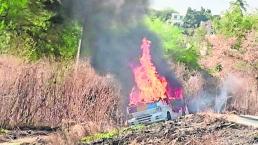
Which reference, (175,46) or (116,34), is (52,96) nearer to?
(116,34)

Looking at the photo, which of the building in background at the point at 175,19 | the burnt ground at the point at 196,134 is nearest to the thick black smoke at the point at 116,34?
the burnt ground at the point at 196,134

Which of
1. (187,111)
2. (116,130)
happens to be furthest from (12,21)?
(116,130)

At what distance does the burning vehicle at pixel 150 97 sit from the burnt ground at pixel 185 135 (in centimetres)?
199

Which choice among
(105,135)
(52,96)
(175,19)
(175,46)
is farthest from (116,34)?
(175,19)

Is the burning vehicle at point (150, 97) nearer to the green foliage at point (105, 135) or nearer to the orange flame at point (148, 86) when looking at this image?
the orange flame at point (148, 86)

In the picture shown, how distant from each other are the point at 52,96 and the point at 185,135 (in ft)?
20.0

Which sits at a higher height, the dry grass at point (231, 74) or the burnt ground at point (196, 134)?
the dry grass at point (231, 74)

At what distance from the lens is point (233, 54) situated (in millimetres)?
43812

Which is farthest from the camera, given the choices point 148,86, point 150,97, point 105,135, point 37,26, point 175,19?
point 175,19

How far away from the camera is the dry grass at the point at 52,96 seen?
60.5 feet

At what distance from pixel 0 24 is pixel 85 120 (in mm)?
12615

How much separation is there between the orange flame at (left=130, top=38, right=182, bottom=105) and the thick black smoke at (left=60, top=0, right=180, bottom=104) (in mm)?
632

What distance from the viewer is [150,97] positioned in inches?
875

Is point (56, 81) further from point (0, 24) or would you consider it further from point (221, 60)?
point (221, 60)
